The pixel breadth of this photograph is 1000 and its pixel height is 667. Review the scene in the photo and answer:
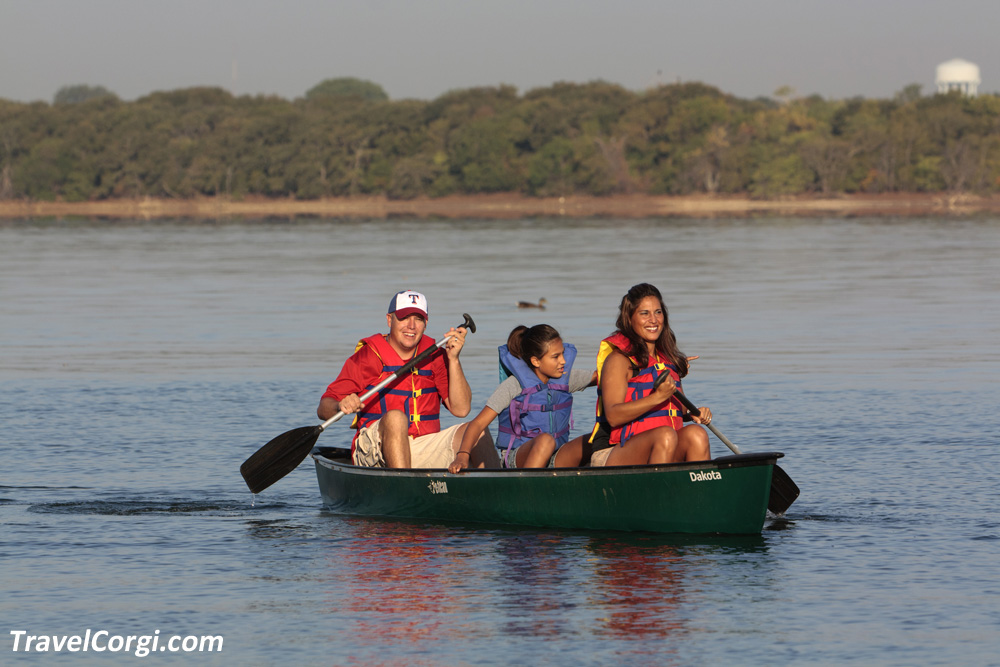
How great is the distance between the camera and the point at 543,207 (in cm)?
10575

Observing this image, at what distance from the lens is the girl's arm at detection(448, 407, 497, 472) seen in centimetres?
886

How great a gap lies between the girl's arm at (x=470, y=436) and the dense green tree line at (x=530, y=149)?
90.5m

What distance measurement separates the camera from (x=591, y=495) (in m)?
8.87

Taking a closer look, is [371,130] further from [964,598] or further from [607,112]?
[964,598]

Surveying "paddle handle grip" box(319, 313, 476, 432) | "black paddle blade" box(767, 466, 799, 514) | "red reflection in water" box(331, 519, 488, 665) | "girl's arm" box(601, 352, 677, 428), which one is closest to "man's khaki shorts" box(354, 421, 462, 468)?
"paddle handle grip" box(319, 313, 476, 432)

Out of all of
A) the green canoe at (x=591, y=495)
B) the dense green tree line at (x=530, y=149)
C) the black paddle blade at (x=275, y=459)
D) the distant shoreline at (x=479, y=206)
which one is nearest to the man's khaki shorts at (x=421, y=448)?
the green canoe at (x=591, y=495)

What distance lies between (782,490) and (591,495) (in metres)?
1.37

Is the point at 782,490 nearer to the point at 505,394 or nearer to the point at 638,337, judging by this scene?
the point at 638,337

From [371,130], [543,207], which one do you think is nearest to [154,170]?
[371,130]

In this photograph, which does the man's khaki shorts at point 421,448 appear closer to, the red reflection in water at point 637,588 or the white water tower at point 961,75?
the red reflection in water at point 637,588

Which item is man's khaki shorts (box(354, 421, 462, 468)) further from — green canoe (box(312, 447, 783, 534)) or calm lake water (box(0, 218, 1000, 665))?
calm lake water (box(0, 218, 1000, 665))

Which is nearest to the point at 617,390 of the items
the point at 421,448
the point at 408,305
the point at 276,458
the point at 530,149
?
the point at 408,305

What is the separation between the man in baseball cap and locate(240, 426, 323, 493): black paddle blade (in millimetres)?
827

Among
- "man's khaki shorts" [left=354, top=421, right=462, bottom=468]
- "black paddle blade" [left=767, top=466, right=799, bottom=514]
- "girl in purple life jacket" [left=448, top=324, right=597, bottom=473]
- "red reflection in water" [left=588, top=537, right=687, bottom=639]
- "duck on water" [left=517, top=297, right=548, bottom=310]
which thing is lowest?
"red reflection in water" [left=588, top=537, right=687, bottom=639]
